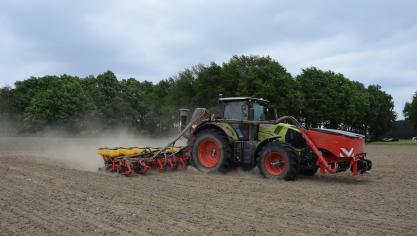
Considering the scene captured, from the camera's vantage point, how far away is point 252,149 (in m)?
12.7

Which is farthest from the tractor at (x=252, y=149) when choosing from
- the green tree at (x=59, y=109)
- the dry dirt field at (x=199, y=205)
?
the green tree at (x=59, y=109)

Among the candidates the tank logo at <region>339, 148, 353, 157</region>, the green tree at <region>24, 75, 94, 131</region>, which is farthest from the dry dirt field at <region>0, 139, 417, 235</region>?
the green tree at <region>24, 75, 94, 131</region>

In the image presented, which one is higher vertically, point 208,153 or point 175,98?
point 175,98

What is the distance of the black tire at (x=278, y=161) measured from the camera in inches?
451

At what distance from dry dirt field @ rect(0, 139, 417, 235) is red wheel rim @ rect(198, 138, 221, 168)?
1.22 metres

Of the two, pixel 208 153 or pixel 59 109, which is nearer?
pixel 208 153

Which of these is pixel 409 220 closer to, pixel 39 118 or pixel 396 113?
pixel 39 118

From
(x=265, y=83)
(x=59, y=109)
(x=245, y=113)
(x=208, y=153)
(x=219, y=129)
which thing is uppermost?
(x=265, y=83)

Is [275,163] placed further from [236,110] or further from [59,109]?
[59,109]

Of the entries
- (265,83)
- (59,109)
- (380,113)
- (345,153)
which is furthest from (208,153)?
(380,113)

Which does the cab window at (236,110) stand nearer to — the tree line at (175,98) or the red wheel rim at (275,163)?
the red wheel rim at (275,163)

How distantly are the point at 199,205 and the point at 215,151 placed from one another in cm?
560

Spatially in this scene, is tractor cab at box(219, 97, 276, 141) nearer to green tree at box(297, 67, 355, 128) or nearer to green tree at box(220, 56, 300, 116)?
green tree at box(220, 56, 300, 116)

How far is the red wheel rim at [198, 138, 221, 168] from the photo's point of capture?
1347cm
